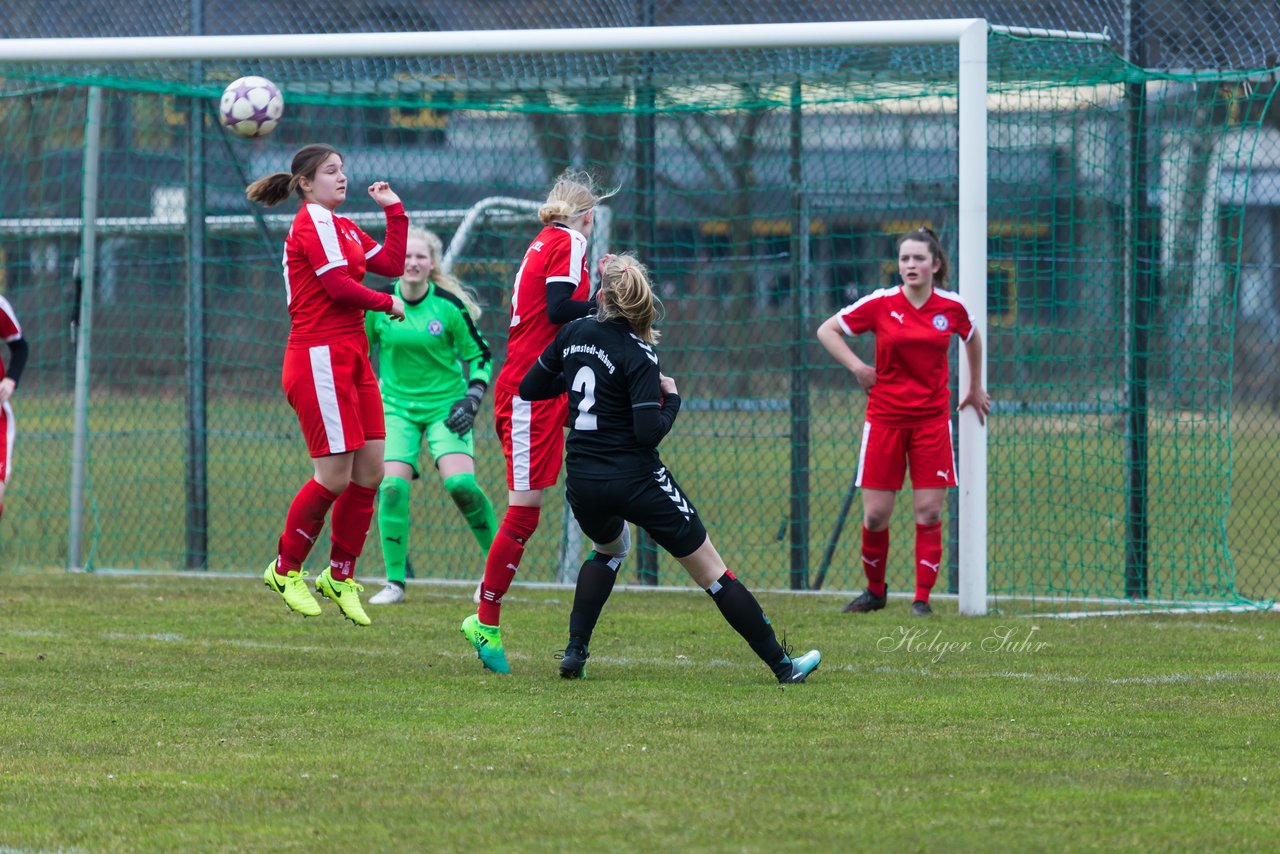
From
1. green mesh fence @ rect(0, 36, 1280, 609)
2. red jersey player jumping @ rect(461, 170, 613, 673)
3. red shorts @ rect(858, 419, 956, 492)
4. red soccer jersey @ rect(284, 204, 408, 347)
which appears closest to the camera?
red jersey player jumping @ rect(461, 170, 613, 673)

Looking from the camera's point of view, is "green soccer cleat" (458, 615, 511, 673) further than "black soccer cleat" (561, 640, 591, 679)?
Yes

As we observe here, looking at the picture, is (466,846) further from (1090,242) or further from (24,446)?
(24,446)

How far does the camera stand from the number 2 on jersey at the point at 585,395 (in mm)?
5926

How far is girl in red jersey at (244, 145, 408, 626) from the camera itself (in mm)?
6801

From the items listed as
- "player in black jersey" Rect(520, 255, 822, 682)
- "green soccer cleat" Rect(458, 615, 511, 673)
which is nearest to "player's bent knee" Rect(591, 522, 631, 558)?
"player in black jersey" Rect(520, 255, 822, 682)

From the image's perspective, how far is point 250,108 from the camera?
7660mm

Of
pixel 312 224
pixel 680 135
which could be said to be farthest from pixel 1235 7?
pixel 312 224

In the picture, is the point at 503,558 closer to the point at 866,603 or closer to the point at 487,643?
the point at 487,643

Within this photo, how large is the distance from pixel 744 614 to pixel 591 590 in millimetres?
625

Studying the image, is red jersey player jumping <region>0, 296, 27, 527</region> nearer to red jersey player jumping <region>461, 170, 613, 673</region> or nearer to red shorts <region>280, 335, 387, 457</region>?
red shorts <region>280, 335, 387, 457</region>

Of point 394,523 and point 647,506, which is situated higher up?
point 647,506

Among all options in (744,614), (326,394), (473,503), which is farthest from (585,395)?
(473,503)

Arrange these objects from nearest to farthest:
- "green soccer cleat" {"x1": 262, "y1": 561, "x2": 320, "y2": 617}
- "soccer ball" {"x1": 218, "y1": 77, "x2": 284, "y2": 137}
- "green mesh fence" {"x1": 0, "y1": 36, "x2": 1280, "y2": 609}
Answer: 1. "green soccer cleat" {"x1": 262, "y1": 561, "x2": 320, "y2": 617}
2. "soccer ball" {"x1": 218, "y1": 77, "x2": 284, "y2": 137}
3. "green mesh fence" {"x1": 0, "y1": 36, "x2": 1280, "y2": 609}

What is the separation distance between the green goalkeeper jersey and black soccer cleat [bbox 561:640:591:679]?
9.30 ft
